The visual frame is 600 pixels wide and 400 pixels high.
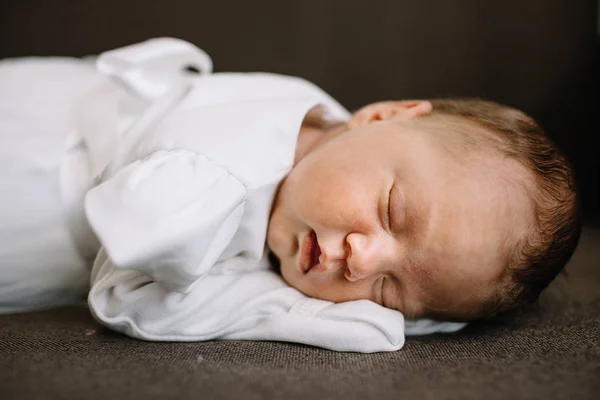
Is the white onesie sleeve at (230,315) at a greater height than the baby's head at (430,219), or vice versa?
the baby's head at (430,219)

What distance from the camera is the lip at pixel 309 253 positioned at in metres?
0.91

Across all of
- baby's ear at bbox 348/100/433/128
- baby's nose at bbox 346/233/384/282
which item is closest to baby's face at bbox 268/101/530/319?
baby's nose at bbox 346/233/384/282

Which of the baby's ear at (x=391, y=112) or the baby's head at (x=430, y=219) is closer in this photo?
the baby's head at (x=430, y=219)

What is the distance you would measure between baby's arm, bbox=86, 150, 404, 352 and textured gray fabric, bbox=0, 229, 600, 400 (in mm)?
25

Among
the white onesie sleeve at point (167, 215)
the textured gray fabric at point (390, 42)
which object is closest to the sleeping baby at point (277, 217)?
the white onesie sleeve at point (167, 215)

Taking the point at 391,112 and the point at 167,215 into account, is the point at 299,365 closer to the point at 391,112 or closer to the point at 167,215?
the point at 167,215

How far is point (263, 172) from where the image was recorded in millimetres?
910

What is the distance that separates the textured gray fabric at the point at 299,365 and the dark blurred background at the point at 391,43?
28.0 inches

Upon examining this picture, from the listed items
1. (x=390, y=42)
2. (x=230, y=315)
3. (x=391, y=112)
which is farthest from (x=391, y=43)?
(x=230, y=315)

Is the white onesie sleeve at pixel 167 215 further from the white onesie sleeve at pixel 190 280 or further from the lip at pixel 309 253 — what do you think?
the lip at pixel 309 253

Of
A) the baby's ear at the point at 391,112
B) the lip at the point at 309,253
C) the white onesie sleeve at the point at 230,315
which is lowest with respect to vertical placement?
the white onesie sleeve at the point at 230,315

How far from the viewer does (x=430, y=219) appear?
0.84 metres

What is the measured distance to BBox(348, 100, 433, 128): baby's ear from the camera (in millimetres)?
1058

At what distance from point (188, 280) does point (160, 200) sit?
4.6 inches
